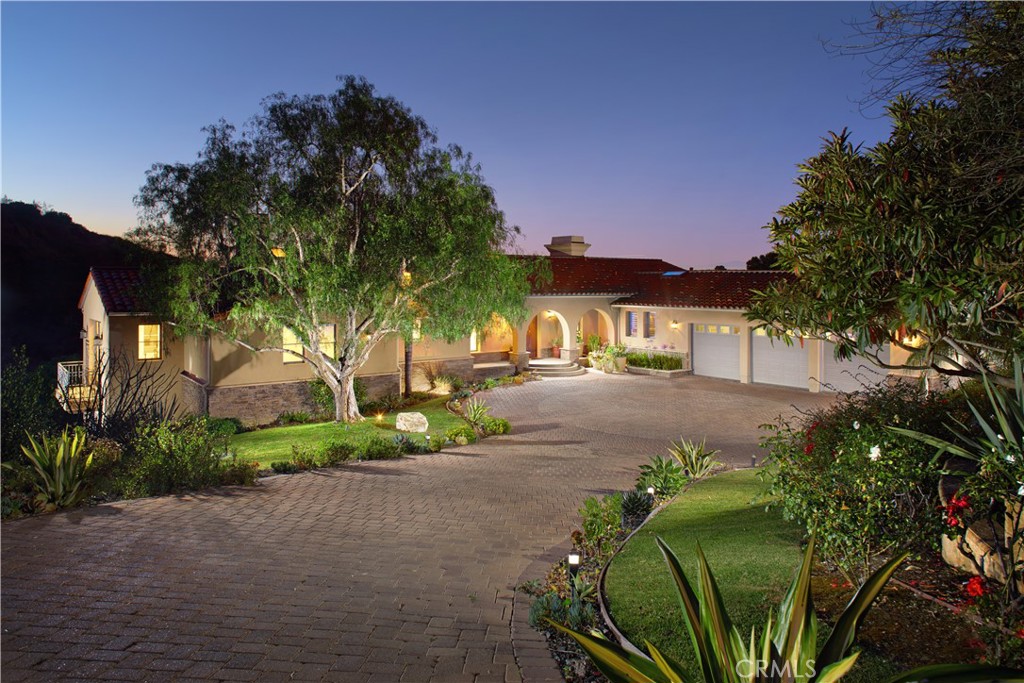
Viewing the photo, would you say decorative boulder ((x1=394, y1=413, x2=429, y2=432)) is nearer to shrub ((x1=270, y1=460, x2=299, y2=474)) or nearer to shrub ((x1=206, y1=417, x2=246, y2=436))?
shrub ((x1=270, y1=460, x2=299, y2=474))

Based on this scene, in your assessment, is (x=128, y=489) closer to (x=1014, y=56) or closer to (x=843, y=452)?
(x=843, y=452)

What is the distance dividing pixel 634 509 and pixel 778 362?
17.0 m

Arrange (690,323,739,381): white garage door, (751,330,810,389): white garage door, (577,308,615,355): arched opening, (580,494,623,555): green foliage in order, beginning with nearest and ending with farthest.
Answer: (580,494,623,555): green foliage
(751,330,810,389): white garage door
(690,323,739,381): white garage door
(577,308,615,355): arched opening

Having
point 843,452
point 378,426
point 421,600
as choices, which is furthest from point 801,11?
point 378,426

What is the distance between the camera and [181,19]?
39.8ft

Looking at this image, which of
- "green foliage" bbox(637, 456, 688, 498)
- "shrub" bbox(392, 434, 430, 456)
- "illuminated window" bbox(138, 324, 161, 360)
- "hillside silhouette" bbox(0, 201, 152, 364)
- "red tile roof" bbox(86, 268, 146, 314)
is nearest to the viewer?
"green foliage" bbox(637, 456, 688, 498)

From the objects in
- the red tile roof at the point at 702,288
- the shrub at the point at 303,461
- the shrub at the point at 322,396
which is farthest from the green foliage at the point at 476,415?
the red tile roof at the point at 702,288

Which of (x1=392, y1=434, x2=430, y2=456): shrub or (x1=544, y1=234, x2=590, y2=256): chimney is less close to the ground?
(x1=544, y1=234, x2=590, y2=256): chimney

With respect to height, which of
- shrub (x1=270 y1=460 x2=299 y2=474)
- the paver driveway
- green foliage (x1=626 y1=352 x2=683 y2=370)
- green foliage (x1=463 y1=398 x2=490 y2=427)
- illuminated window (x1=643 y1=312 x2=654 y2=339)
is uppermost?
illuminated window (x1=643 y1=312 x2=654 y2=339)

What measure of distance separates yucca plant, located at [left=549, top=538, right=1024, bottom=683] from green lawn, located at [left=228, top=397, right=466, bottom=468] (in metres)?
11.6

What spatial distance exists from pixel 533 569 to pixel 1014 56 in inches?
274

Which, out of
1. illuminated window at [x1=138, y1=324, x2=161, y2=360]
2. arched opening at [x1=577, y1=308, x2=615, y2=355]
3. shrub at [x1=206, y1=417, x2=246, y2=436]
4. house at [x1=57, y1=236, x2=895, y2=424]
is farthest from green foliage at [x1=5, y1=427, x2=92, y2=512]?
arched opening at [x1=577, y1=308, x2=615, y2=355]

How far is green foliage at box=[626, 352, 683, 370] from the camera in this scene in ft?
90.8

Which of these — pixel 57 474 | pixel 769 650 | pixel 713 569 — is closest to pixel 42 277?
pixel 57 474
